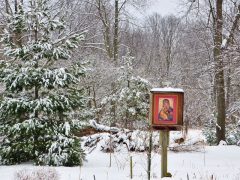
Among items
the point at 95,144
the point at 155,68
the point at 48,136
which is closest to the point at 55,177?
the point at 48,136

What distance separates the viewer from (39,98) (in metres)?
9.45

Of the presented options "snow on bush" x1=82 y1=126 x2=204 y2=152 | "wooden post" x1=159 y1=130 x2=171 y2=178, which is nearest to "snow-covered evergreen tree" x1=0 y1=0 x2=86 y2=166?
"wooden post" x1=159 y1=130 x2=171 y2=178

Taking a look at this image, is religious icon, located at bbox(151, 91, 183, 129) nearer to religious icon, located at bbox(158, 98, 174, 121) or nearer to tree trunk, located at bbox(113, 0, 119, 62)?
religious icon, located at bbox(158, 98, 174, 121)

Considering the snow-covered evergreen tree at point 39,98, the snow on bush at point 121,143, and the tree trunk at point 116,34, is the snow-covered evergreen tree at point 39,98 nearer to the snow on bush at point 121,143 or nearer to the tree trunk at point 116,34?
the snow on bush at point 121,143

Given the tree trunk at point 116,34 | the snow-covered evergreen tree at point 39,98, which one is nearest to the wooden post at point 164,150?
the snow-covered evergreen tree at point 39,98

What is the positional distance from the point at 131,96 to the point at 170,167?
1040cm

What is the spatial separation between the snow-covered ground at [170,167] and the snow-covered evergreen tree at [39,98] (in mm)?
495

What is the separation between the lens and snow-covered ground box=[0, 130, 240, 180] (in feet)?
25.0

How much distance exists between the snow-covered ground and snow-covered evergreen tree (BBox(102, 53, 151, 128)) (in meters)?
6.89

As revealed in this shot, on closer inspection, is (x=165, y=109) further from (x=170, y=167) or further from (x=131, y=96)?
(x=131, y=96)

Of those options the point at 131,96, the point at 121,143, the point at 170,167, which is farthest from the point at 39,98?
the point at 131,96

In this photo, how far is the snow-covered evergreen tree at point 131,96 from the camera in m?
19.7

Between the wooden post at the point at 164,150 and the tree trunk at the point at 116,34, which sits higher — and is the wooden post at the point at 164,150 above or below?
below

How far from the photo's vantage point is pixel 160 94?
732 centimetres
